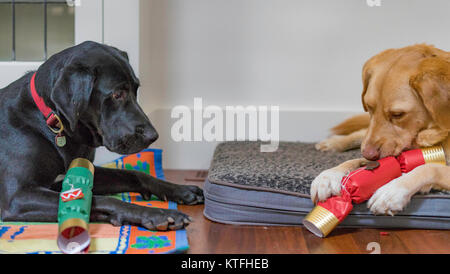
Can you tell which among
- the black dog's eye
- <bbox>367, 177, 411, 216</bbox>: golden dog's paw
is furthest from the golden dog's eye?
the black dog's eye

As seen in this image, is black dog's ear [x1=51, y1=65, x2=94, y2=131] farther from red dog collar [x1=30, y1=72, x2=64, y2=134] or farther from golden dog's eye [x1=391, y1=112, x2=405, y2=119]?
golden dog's eye [x1=391, y1=112, x2=405, y2=119]

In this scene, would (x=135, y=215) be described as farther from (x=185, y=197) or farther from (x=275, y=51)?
(x=275, y=51)

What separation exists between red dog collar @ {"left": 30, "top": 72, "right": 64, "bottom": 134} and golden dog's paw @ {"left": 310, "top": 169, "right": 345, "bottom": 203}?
877 mm

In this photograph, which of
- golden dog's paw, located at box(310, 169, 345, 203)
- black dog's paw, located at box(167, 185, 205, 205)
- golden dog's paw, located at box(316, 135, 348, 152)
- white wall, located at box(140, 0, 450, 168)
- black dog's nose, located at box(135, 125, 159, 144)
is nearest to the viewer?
golden dog's paw, located at box(310, 169, 345, 203)

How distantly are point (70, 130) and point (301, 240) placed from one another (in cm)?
87

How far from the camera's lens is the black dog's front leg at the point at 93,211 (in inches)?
59.1

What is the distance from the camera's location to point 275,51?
284cm

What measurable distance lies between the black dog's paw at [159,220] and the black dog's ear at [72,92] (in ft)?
1.10

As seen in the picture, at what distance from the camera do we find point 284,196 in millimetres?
1660

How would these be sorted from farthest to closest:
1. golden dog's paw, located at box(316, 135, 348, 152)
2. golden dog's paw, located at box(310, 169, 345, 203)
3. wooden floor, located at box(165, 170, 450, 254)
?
golden dog's paw, located at box(316, 135, 348, 152) < golden dog's paw, located at box(310, 169, 345, 203) < wooden floor, located at box(165, 170, 450, 254)

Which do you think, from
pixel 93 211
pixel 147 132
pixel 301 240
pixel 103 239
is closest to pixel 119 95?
pixel 147 132

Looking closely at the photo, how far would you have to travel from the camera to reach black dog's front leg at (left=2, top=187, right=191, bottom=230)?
150 centimetres

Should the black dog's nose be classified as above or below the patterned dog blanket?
above

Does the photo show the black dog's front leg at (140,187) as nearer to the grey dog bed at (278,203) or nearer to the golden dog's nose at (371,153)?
the grey dog bed at (278,203)
